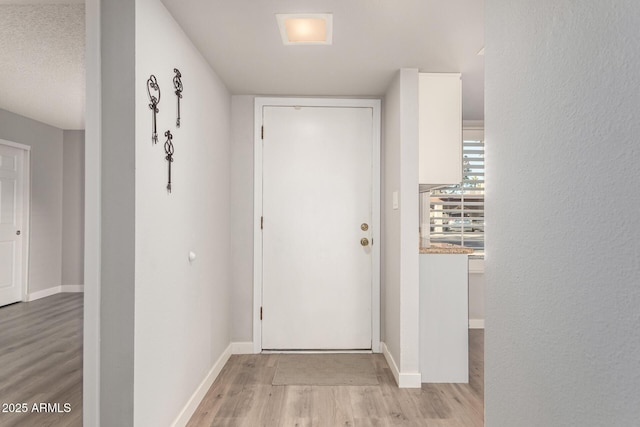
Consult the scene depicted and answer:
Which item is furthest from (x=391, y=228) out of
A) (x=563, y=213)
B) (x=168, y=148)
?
(x=563, y=213)

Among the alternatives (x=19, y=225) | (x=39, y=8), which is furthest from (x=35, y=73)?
(x=19, y=225)

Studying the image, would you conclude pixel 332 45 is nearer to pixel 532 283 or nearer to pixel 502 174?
pixel 502 174

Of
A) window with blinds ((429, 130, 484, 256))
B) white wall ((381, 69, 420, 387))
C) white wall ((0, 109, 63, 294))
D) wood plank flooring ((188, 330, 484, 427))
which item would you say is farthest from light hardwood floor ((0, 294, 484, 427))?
white wall ((0, 109, 63, 294))

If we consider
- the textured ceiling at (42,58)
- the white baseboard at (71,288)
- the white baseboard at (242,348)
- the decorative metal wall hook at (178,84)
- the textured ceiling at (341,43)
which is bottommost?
the white baseboard at (242,348)

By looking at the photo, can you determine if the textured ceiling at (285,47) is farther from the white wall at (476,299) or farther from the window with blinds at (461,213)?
the white wall at (476,299)

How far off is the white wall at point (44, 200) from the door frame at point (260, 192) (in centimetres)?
317

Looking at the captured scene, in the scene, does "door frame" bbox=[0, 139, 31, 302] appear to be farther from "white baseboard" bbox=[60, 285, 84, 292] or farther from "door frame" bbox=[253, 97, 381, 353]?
"door frame" bbox=[253, 97, 381, 353]

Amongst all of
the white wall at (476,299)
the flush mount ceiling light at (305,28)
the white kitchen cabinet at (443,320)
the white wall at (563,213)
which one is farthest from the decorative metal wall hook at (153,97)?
the white wall at (476,299)

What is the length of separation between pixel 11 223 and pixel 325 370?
13.3 feet

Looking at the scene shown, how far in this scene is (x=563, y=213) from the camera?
0.86 meters

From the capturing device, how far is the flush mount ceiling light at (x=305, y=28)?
200 cm

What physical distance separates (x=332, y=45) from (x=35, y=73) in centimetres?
274

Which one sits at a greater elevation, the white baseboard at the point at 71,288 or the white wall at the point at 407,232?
the white wall at the point at 407,232

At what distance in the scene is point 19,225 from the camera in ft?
14.5
